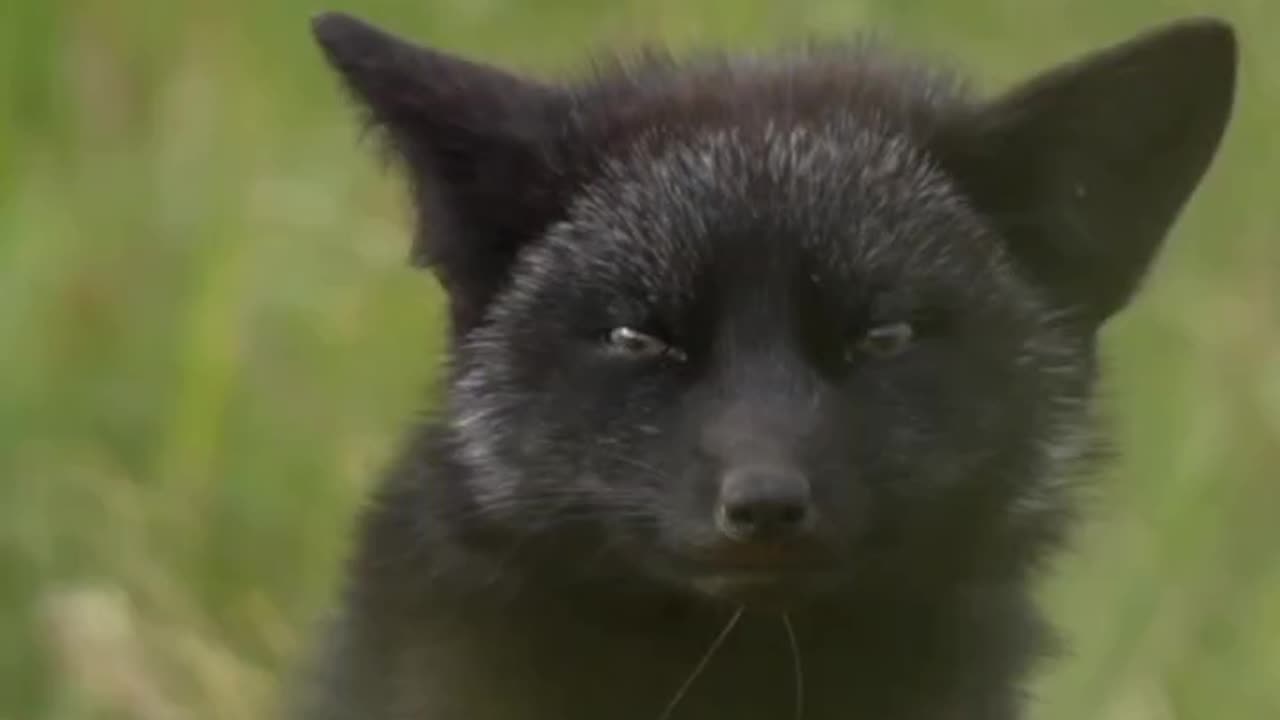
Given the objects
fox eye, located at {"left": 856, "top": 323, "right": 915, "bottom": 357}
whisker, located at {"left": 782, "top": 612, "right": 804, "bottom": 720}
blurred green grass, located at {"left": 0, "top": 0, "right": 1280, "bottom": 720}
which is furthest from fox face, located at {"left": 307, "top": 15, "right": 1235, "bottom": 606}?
blurred green grass, located at {"left": 0, "top": 0, "right": 1280, "bottom": 720}

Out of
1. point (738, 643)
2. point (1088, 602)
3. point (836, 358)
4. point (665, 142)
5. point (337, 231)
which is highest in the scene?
point (337, 231)

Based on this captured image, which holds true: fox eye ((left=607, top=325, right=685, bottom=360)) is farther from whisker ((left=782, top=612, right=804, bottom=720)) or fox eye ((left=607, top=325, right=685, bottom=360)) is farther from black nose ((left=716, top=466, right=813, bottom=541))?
whisker ((left=782, top=612, right=804, bottom=720))

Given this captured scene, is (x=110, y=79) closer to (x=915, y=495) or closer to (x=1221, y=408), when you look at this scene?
(x=1221, y=408)

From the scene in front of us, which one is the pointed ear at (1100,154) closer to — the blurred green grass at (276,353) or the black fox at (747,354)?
the black fox at (747,354)

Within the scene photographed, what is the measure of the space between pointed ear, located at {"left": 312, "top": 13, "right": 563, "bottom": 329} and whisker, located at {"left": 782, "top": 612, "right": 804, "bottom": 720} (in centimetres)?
48

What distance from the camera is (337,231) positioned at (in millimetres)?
4902

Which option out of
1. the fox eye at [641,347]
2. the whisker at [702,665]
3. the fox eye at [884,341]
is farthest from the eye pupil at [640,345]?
the whisker at [702,665]

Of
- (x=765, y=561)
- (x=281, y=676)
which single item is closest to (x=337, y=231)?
(x=281, y=676)

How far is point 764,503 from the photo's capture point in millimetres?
2910

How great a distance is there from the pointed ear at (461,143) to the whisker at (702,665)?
1.43ft

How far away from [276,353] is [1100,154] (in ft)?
5.86

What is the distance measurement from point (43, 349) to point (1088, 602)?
1.63m

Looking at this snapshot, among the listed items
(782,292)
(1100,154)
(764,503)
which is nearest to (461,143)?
(782,292)

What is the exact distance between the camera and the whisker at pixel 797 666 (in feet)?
10.8
